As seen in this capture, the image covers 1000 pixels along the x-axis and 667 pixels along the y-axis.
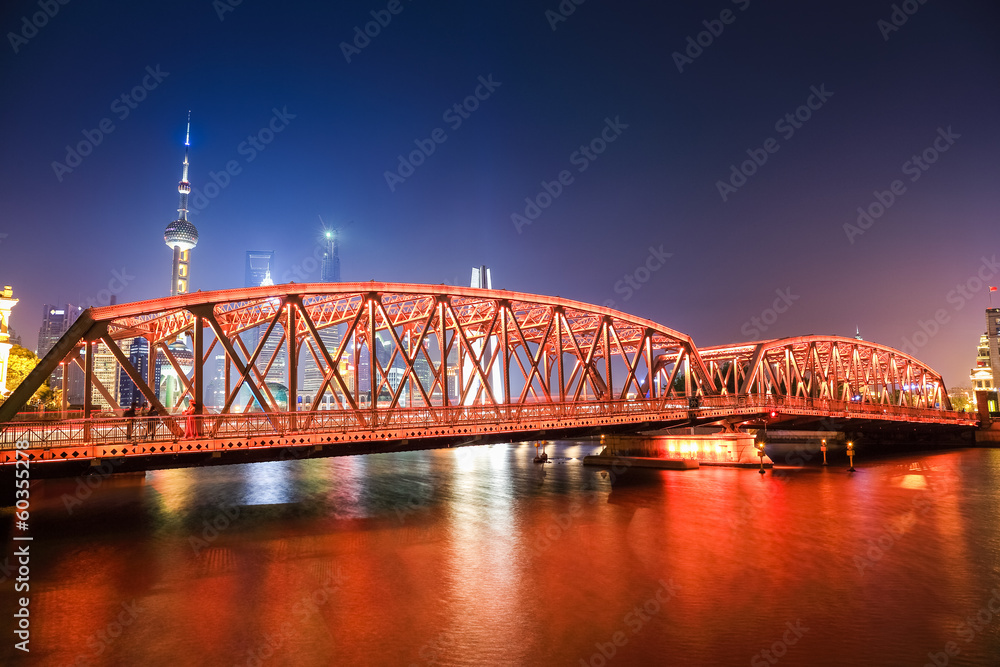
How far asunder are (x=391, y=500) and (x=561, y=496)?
1147cm

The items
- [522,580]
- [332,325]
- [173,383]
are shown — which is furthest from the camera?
[173,383]

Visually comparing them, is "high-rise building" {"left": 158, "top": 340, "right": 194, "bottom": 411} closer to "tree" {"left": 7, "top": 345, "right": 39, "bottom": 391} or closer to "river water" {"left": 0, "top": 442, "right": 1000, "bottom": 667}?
"river water" {"left": 0, "top": 442, "right": 1000, "bottom": 667}

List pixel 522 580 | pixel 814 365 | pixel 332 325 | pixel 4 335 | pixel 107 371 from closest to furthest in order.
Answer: pixel 522 580, pixel 332 325, pixel 4 335, pixel 814 365, pixel 107 371

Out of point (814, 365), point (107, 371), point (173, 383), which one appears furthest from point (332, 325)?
point (107, 371)

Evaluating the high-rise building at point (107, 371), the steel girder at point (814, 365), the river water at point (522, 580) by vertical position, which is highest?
the high-rise building at point (107, 371)

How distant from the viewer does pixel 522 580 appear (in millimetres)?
19609

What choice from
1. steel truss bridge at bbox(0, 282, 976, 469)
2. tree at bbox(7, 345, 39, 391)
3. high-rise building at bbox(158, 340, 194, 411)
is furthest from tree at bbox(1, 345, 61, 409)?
steel truss bridge at bbox(0, 282, 976, 469)

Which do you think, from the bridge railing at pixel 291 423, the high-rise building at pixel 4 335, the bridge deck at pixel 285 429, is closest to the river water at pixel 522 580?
the bridge deck at pixel 285 429

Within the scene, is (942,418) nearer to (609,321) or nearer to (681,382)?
(681,382)

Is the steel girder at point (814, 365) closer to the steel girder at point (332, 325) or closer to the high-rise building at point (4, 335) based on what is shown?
the steel girder at point (332, 325)

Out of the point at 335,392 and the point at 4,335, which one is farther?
the point at 4,335

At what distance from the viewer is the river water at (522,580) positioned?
14.0m

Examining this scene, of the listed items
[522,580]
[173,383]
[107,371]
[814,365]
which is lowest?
[522,580]

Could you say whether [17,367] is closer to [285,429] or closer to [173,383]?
[285,429]
